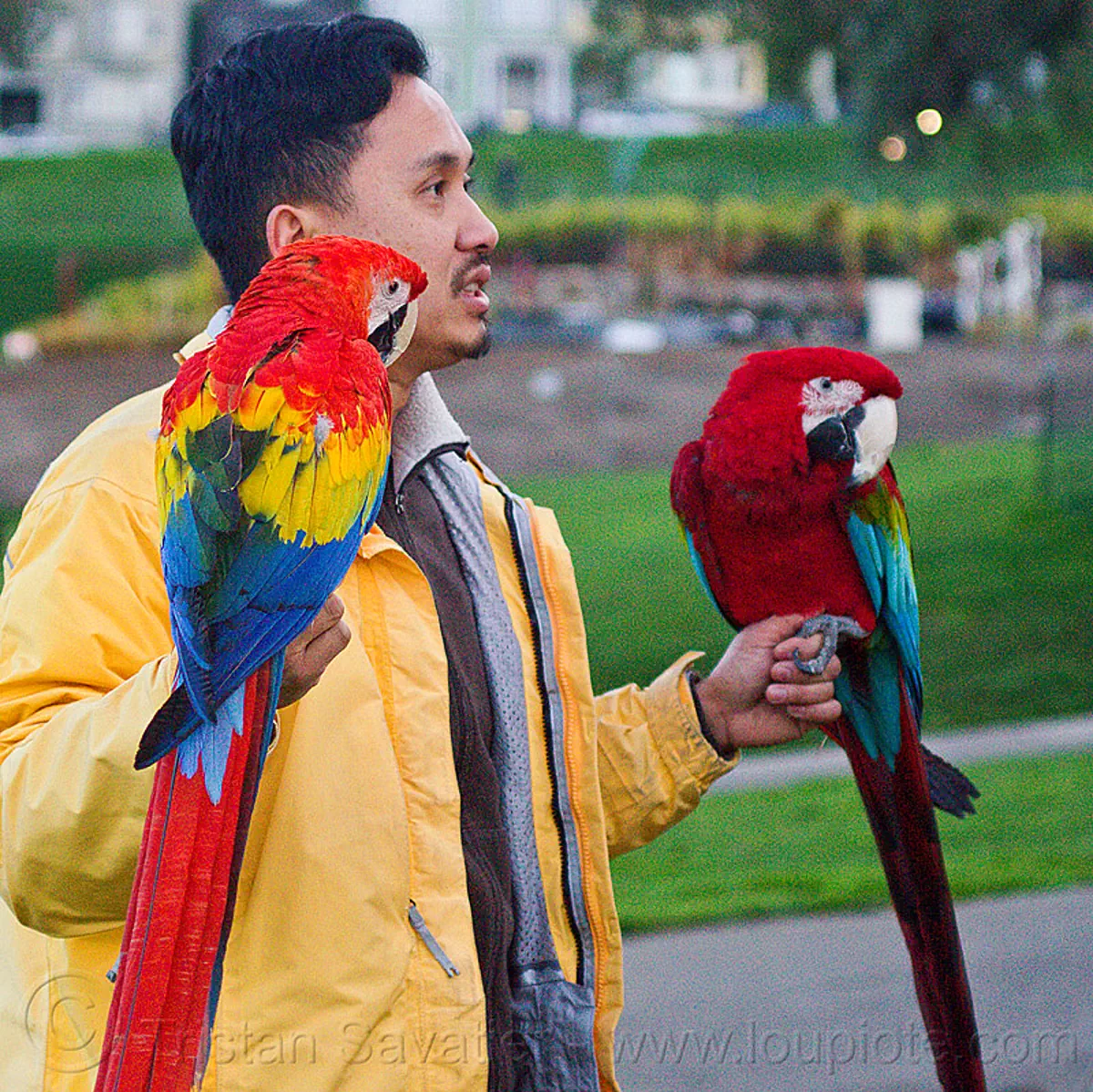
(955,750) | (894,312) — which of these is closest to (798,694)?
(955,750)

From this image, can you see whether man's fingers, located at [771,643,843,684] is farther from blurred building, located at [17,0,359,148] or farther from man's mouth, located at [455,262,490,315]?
blurred building, located at [17,0,359,148]

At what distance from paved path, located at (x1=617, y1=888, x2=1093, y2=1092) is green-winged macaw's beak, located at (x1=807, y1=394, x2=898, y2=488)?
1.71 m

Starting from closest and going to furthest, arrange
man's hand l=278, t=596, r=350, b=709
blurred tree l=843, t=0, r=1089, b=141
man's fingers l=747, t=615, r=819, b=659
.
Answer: man's hand l=278, t=596, r=350, b=709 → man's fingers l=747, t=615, r=819, b=659 → blurred tree l=843, t=0, r=1089, b=141

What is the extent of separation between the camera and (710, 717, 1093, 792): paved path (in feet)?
16.1

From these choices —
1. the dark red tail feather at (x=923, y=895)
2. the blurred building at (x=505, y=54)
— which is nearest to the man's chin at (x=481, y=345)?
the dark red tail feather at (x=923, y=895)

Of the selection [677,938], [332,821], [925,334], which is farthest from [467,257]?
[925,334]

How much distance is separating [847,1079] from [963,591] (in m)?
4.17

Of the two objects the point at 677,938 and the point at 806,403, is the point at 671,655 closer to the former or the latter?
the point at 677,938

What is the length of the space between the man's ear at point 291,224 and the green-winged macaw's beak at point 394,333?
6.3 inches

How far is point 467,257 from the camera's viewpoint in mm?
1407

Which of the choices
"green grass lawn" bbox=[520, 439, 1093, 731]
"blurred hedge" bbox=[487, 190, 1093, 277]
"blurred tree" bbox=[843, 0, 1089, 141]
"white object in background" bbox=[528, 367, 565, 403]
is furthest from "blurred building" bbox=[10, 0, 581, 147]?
"blurred tree" bbox=[843, 0, 1089, 141]

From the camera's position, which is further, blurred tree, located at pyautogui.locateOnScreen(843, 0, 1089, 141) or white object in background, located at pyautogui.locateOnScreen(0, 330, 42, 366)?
white object in background, located at pyautogui.locateOnScreen(0, 330, 42, 366)

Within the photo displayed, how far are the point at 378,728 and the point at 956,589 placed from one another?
19.9 feet

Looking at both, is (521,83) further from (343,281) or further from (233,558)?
(233,558)
